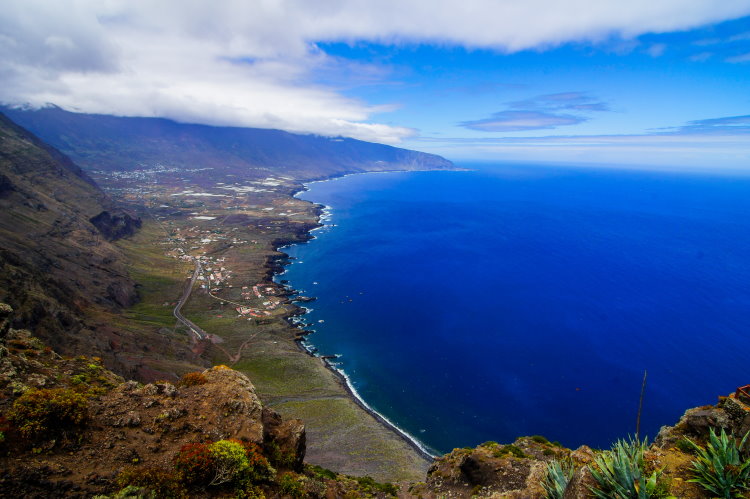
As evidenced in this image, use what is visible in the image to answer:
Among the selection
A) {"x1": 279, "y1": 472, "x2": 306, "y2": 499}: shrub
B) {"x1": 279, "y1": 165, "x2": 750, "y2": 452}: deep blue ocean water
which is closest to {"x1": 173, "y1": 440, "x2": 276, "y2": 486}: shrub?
{"x1": 279, "y1": 472, "x2": 306, "y2": 499}: shrub

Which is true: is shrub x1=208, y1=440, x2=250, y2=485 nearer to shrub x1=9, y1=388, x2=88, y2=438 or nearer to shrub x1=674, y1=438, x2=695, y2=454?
shrub x1=9, y1=388, x2=88, y2=438

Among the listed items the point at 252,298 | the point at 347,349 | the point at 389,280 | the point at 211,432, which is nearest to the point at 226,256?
the point at 252,298

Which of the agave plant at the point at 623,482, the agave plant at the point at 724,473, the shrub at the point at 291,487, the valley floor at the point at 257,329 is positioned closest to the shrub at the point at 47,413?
the shrub at the point at 291,487

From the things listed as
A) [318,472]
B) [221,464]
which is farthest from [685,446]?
[318,472]

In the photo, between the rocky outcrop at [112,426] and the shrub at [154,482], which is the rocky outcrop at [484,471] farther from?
the shrub at [154,482]

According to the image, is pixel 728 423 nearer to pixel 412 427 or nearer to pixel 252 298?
pixel 412 427
